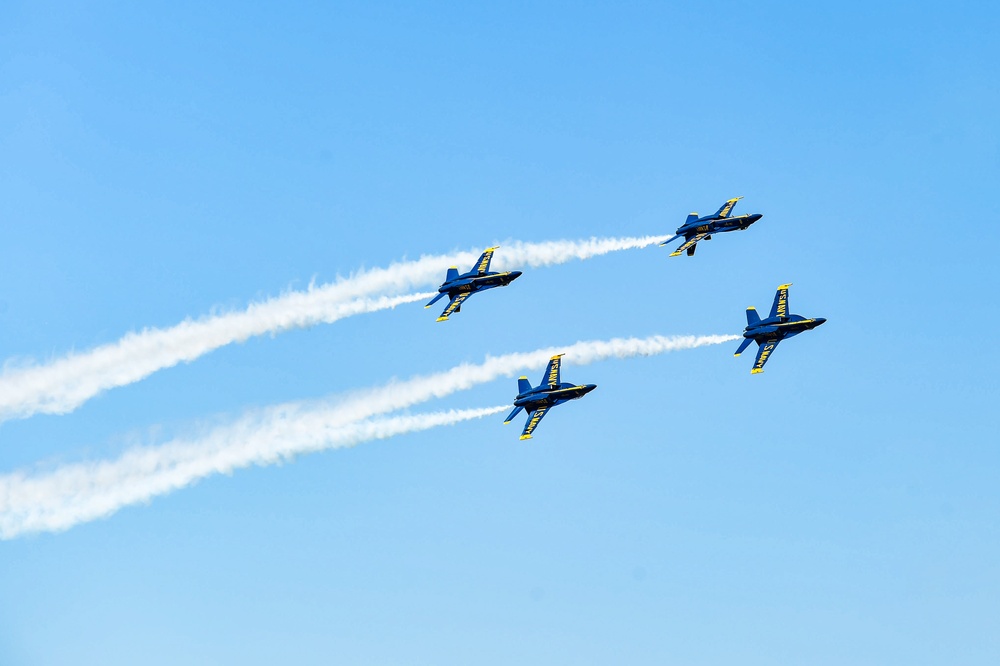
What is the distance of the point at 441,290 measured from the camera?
146875 millimetres

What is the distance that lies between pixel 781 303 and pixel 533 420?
2793 centimetres

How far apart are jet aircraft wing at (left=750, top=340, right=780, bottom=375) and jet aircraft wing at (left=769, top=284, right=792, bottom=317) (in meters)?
3.05

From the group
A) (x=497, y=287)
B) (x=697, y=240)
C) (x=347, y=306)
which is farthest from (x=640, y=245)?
(x=347, y=306)

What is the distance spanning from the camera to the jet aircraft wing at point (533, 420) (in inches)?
5512

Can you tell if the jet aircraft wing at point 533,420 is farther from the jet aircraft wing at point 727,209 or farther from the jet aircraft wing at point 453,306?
the jet aircraft wing at point 727,209

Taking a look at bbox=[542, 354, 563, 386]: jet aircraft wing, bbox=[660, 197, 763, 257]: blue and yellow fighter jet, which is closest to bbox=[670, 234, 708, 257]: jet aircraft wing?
bbox=[660, 197, 763, 257]: blue and yellow fighter jet

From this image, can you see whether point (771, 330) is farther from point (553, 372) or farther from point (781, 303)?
point (553, 372)

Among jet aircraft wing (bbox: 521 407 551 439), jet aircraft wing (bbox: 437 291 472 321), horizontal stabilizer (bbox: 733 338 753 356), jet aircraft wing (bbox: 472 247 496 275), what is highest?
jet aircraft wing (bbox: 472 247 496 275)

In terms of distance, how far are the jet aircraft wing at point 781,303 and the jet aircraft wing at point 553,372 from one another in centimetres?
2156

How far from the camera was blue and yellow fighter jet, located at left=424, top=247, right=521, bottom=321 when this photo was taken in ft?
482

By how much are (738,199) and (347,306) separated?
44.4m

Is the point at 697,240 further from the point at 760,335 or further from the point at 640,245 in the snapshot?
the point at 760,335

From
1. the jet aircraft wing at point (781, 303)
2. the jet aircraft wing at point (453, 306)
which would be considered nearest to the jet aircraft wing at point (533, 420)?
the jet aircraft wing at point (453, 306)

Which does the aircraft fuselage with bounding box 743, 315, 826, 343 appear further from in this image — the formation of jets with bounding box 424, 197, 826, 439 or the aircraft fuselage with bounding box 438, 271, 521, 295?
the aircraft fuselage with bounding box 438, 271, 521, 295
